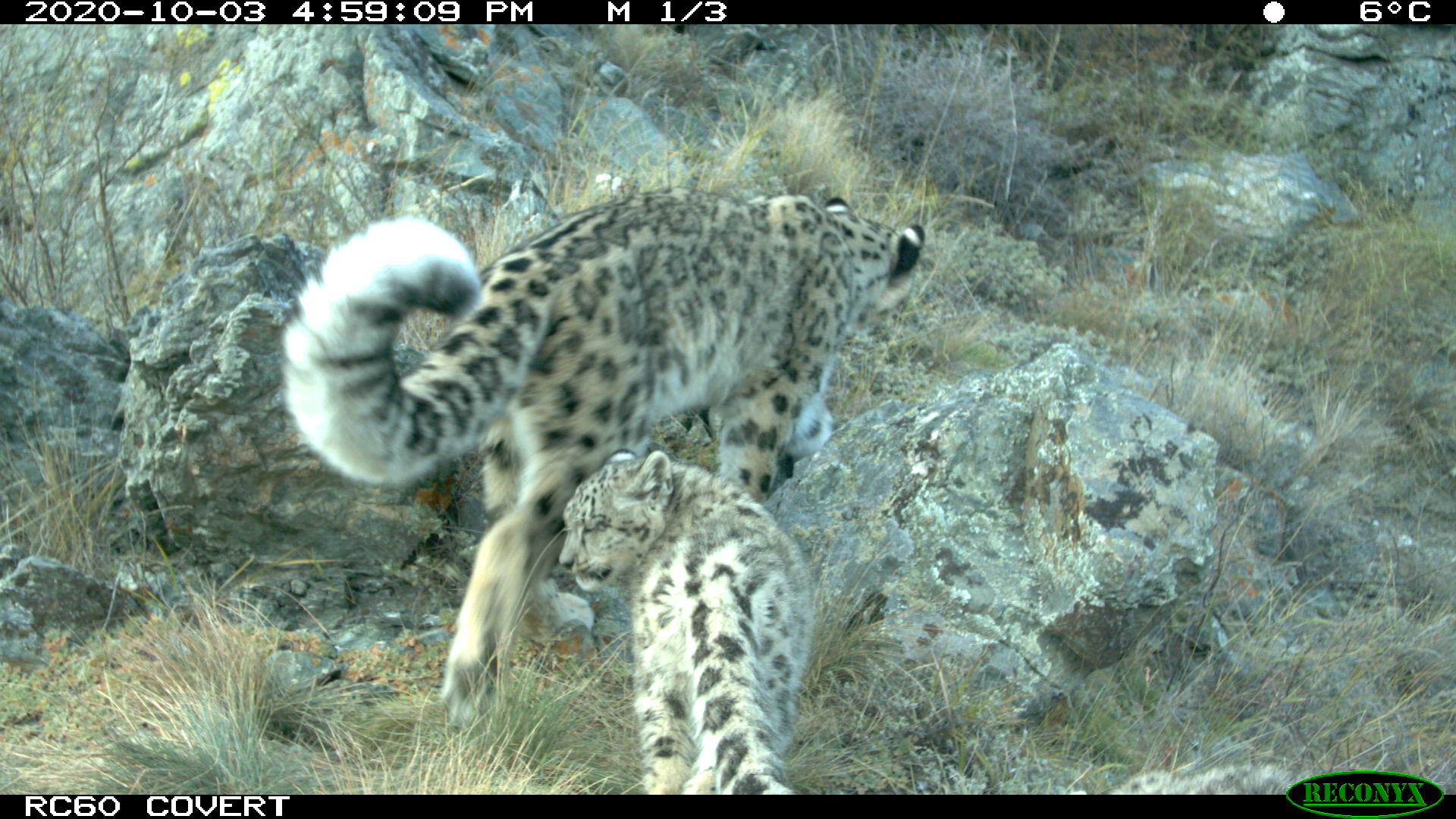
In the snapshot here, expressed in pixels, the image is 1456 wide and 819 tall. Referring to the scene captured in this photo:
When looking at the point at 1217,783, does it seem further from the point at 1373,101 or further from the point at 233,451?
the point at 1373,101

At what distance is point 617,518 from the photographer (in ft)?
12.9

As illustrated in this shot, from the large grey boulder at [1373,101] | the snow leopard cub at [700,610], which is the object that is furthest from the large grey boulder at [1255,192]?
the snow leopard cub at [700,610]

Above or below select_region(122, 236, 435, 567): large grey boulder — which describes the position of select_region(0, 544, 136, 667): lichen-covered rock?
below

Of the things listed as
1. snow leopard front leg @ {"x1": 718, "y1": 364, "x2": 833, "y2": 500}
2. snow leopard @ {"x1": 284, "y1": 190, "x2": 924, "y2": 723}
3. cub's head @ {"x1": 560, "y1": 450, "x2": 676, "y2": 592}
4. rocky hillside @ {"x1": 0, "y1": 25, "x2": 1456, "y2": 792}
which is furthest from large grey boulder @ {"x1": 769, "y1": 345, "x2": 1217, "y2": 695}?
cub's head @ {"x1": 560, "y1": 450, "x2": 676, "y2": 592}

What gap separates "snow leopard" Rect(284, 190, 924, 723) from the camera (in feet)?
10.4

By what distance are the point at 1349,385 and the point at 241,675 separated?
24.6ft

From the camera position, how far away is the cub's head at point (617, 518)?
3.94 m

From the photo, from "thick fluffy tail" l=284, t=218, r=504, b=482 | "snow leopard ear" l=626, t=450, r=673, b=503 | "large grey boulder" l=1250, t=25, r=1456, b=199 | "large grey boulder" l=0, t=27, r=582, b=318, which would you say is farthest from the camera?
"large grey boulder" l=1250, t=25, r=1456, b=199

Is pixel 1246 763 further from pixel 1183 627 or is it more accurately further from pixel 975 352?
pixel 975 352

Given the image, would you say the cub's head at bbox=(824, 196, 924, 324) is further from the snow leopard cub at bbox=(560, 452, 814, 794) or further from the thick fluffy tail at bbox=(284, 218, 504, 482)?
the thick fluffy tail at bbox=(284, 218, 504, 482)

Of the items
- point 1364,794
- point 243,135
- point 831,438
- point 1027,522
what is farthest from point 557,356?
point 243,135

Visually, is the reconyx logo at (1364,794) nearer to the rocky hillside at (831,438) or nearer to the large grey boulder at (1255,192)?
the rocky hillside at (831,438)

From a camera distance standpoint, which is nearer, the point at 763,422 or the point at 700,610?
the point at 700,610

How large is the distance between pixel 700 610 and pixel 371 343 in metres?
1.20
